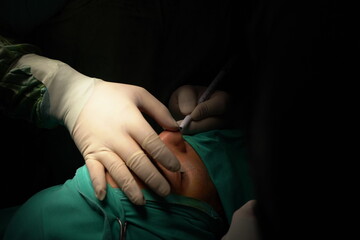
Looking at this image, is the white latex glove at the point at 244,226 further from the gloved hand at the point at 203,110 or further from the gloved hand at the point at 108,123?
the gloved hand at the point at 203,110

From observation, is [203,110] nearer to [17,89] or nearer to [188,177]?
[188,177]

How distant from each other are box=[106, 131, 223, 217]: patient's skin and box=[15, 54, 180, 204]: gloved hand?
63 millimetres

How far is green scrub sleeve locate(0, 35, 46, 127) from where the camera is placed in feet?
4.63

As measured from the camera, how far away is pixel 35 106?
1457 mm

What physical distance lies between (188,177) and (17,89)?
892 mm

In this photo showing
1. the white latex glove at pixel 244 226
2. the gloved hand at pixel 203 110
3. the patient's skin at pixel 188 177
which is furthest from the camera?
the gloved hand at pixel 203 110

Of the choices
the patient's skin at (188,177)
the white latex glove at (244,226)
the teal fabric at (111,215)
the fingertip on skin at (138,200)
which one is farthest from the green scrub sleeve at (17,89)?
the white latex glove at (244,226)

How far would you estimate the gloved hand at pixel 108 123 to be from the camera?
47.2 inches

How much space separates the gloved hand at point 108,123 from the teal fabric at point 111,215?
6cm

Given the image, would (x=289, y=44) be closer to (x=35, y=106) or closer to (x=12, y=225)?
(x=12, y=225)

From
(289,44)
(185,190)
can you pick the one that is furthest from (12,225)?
(289,44)

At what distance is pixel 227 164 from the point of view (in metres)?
1.45

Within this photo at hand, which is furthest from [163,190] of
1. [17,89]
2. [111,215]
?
[17,89]

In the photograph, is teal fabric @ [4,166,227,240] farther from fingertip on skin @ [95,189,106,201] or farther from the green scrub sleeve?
the green scrub sleeve
